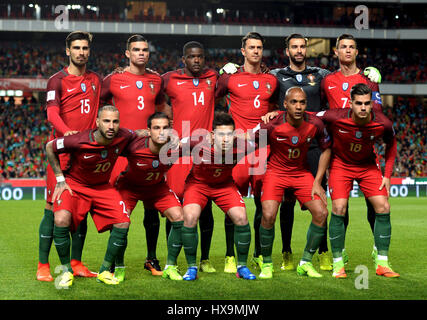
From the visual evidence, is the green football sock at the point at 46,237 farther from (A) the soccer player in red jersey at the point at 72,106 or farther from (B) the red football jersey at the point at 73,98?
(B) the red football jersey at the point at 73,98

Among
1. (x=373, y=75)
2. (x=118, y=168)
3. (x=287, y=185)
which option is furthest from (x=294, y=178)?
(x=118, y=168)

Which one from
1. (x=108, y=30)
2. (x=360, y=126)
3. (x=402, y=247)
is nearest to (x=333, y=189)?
(x=360, y=126)

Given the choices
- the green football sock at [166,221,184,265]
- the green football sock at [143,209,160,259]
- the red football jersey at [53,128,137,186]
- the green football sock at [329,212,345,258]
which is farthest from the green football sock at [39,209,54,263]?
the green football sock at [329,212,345,258]

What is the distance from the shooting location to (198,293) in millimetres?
5508

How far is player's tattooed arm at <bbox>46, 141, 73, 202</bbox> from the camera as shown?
19.5 ft

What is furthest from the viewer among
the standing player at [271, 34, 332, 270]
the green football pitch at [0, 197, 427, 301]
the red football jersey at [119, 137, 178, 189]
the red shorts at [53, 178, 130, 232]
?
the standing player at [271, 34, 332, 270]

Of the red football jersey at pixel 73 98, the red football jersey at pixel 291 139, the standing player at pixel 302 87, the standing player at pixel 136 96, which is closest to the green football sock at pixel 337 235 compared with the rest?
the standing player at pixel 302 87

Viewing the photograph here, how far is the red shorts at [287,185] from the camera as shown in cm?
636

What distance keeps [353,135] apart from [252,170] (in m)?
1.22

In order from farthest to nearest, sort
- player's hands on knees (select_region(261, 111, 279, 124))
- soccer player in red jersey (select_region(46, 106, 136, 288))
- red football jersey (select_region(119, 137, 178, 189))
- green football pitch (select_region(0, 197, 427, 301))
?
player's hands on knees (select_region(261, 111, 279, 124)), red football jersey (select_region(119, 137, 178, 189)), soccer player in red jersey (select_region(46, 106, 136, 288)), green football pitch (select_region(0, 197, 427, 301))

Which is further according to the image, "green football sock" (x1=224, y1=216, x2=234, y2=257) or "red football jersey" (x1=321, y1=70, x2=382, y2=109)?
"green football sock" (x1=224, y1=216, x2=234, y2=257)

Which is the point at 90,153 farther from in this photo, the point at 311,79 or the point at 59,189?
the point at 311,79

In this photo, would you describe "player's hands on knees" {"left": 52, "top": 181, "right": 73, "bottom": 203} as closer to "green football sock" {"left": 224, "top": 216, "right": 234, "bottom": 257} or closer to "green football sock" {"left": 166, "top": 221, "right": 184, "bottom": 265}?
"green football sock" {"left": 166, "top": 221, "right": 184, "bottom": 265}

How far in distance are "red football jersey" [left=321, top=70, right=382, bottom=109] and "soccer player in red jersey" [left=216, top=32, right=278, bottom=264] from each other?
0.63 m
